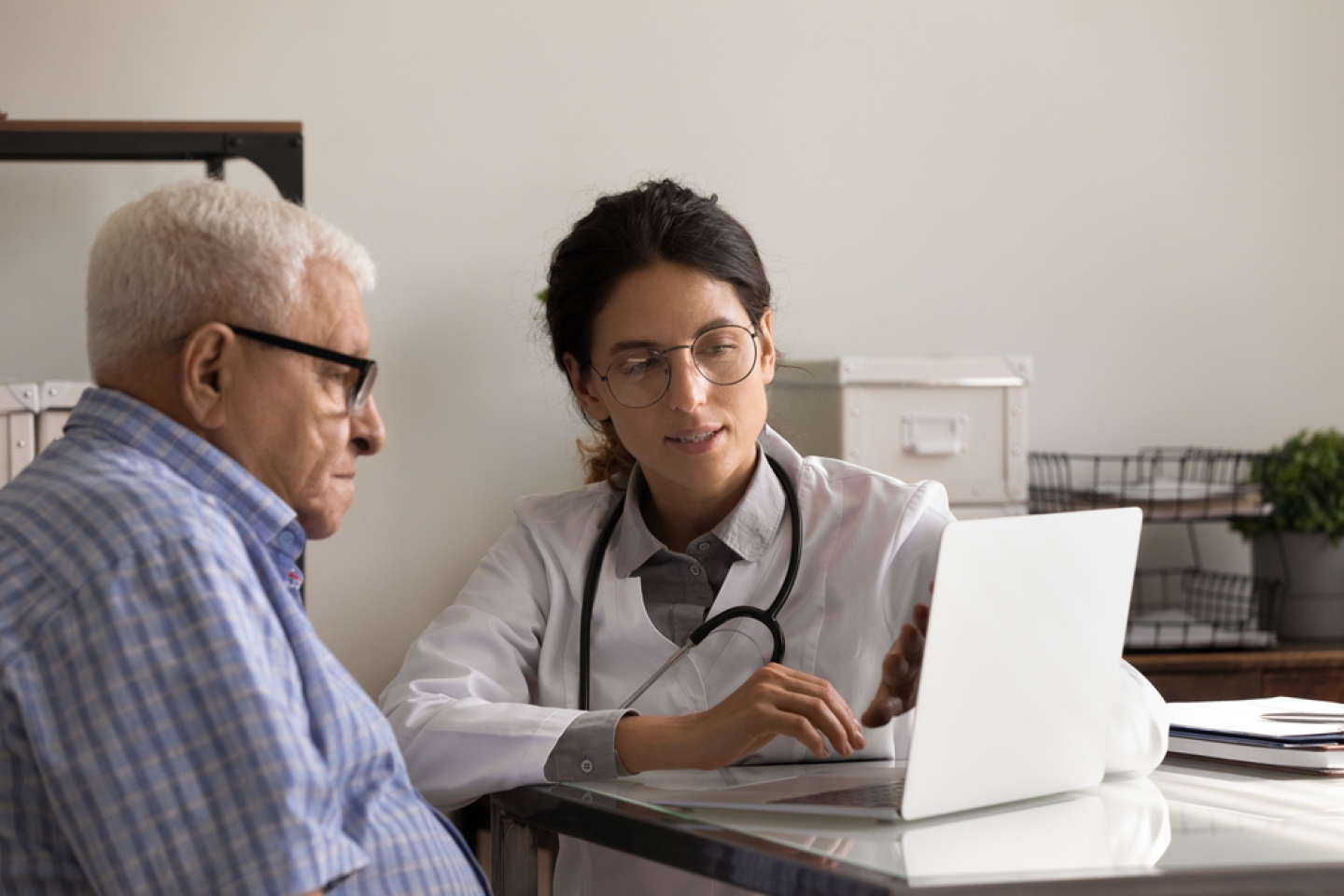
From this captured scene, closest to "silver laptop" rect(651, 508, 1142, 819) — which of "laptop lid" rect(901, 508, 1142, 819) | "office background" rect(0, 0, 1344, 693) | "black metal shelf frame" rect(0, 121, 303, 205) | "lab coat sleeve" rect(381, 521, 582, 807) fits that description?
"laptop lid" rect(901, 508, 1142, 819)

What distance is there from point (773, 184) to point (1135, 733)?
182 cm

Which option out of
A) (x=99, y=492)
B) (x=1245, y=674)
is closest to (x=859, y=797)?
(x=99, y=492)

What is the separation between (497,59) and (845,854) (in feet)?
6.95

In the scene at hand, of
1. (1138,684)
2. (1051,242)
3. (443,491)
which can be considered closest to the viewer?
(1138,684)

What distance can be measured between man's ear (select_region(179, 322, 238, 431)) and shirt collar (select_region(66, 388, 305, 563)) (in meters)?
0.02

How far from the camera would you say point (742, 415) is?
4.30ft

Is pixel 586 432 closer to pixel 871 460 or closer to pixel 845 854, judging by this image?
pixel 871 460

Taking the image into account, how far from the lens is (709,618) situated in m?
1.24

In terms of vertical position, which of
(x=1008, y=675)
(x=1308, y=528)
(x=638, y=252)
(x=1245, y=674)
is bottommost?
(x=1245, y=674)

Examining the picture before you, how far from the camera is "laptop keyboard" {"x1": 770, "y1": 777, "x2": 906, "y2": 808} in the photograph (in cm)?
89

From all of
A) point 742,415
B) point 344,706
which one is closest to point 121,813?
point 344,706

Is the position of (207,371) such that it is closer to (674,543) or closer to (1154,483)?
(674,543)

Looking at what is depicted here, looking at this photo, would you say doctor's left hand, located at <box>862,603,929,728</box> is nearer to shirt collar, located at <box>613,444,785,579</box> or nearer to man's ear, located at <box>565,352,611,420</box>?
shirt collar, located at <box>613,444,785,579</box>

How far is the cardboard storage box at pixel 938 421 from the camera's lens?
2.23 m
